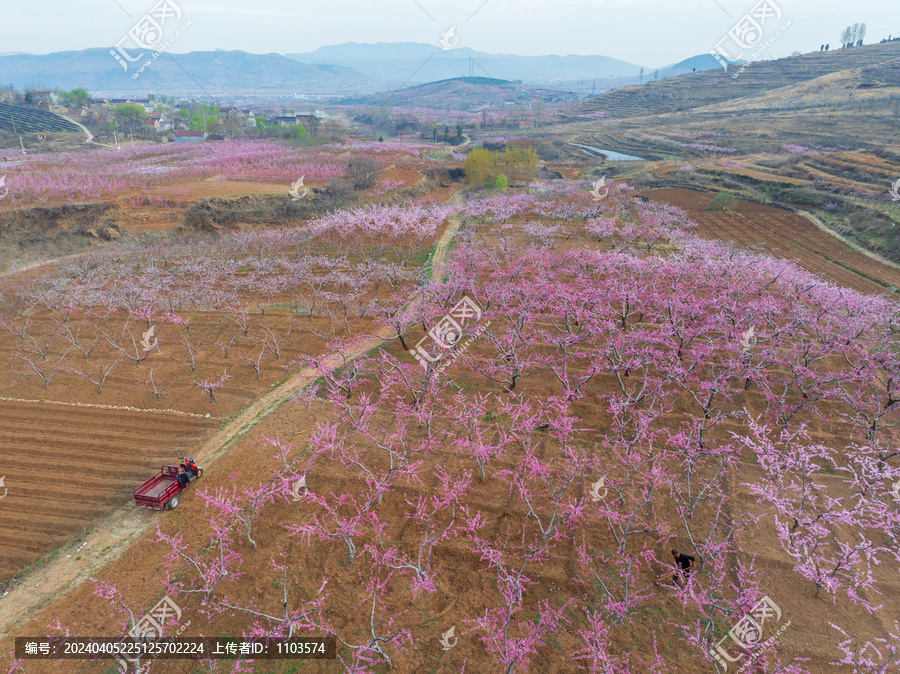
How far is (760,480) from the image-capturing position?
46.6 feet

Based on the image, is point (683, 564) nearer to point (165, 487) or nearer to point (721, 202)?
point (165, 487)

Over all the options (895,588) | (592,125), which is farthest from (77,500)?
(592,125)

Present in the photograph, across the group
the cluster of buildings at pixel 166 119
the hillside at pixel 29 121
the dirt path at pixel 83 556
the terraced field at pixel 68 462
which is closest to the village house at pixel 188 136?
the cluster of buildings at pixel 166 119

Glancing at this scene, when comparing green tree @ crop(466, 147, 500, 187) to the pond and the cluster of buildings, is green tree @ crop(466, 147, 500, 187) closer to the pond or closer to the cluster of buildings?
the pond

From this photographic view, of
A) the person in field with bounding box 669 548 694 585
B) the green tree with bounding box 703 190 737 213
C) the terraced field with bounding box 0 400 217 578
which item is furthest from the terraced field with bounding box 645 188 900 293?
the terraced field with bounding box 0 400 217 578

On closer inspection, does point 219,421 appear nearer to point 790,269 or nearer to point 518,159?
point 790,269

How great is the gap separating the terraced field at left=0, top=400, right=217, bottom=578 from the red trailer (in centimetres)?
117

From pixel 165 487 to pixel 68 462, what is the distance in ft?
15.0

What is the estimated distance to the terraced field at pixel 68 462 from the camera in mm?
12984

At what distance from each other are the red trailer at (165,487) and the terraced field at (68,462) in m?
1.17

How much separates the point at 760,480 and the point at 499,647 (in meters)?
10.4

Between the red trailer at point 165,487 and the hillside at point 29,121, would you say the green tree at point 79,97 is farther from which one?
the red trailer at point 165,487

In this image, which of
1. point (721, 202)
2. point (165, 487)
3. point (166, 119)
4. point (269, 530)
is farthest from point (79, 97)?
point (269, 530)

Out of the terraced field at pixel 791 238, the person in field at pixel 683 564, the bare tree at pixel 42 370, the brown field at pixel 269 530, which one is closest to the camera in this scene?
the brown field at pixel 269 530
